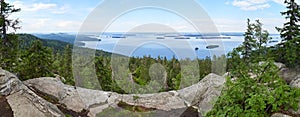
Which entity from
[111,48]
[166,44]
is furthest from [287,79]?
[111,48]

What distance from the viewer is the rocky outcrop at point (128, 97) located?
36.9 ft

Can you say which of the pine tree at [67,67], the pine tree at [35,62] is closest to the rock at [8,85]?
the pine tree at [35,62]

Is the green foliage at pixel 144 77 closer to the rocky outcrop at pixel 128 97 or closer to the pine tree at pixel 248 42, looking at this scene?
the rocky outcrop at pixel 128 97

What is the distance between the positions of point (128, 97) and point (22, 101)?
484cm

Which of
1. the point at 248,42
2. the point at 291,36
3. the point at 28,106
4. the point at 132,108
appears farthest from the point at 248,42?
the point at 28,106

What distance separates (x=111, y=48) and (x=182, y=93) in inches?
171

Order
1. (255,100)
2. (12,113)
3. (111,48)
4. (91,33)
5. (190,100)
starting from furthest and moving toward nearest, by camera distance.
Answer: (190,100)
(111,48)
(91,33)
(12,113)
(255,100)

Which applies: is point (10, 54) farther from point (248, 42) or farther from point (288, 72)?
point (288, 72)

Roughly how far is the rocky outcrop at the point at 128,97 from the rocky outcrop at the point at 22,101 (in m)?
1.65

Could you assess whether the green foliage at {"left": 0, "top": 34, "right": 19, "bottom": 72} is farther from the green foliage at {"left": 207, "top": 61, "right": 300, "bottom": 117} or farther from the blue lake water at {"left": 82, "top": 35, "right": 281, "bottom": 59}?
the green foliage at {"left": 207, "top": 61, "right": 300, "bottom": 117}

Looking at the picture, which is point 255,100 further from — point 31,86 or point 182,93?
point 31,86

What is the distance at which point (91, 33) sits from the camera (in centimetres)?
975

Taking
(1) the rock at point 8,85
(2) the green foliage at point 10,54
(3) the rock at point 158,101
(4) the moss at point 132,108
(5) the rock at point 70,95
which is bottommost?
(4) the moss at point 132,108

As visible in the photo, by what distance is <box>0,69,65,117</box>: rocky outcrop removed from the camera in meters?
8.81
